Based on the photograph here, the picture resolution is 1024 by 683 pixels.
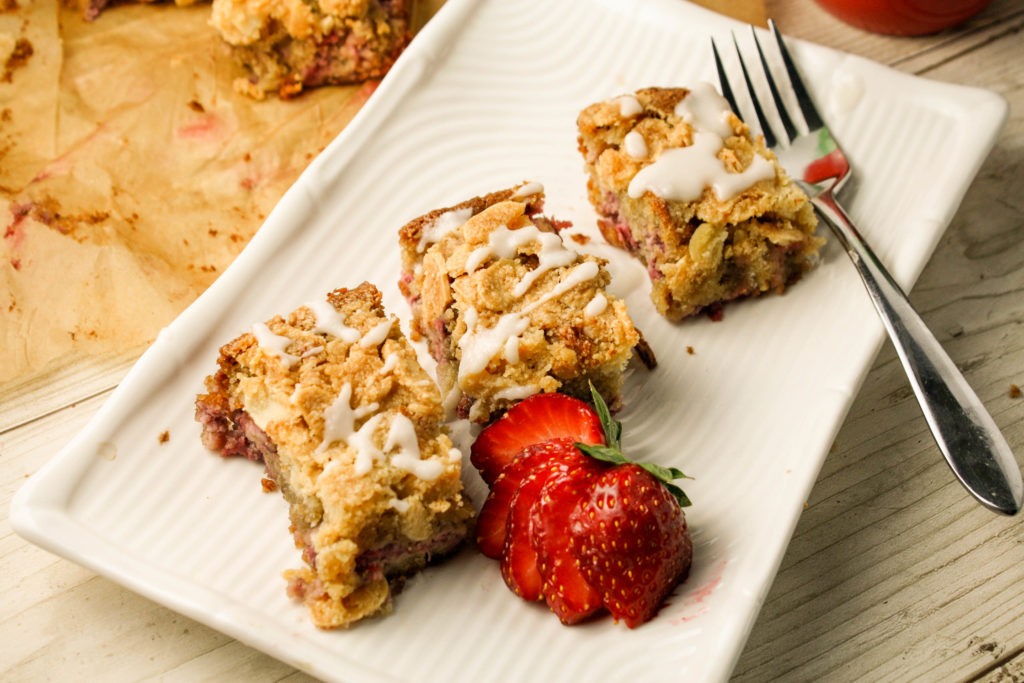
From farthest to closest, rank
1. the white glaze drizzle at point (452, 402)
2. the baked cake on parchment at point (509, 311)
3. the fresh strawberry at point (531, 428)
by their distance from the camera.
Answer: the white glaze drizzle at point (452, 402) < the baked cake on parchment at point (509, 311) < the fresh strawberry at point (531, 428)

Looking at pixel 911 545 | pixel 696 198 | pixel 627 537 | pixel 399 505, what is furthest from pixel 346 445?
pixel 911 545

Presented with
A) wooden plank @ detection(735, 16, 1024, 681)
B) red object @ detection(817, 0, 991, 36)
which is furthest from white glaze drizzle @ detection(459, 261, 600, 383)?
red object @ detection(817, 0, 991, 36)

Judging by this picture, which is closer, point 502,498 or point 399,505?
point 399,505

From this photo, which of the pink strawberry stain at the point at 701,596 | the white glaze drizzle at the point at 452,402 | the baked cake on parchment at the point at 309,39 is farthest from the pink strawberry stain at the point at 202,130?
the pink strawberry stain at the point at 701,596

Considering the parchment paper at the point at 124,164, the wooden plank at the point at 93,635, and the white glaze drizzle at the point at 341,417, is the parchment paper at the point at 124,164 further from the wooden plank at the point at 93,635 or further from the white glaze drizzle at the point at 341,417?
the white glaze drizzle at the point at 341,417

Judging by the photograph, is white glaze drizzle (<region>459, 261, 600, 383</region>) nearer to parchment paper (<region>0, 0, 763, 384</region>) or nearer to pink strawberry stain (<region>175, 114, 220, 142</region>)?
parchment paper (<region>0, 0, 763, 384</region>)

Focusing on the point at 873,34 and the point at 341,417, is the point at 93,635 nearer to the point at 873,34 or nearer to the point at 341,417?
the point at 341,417
